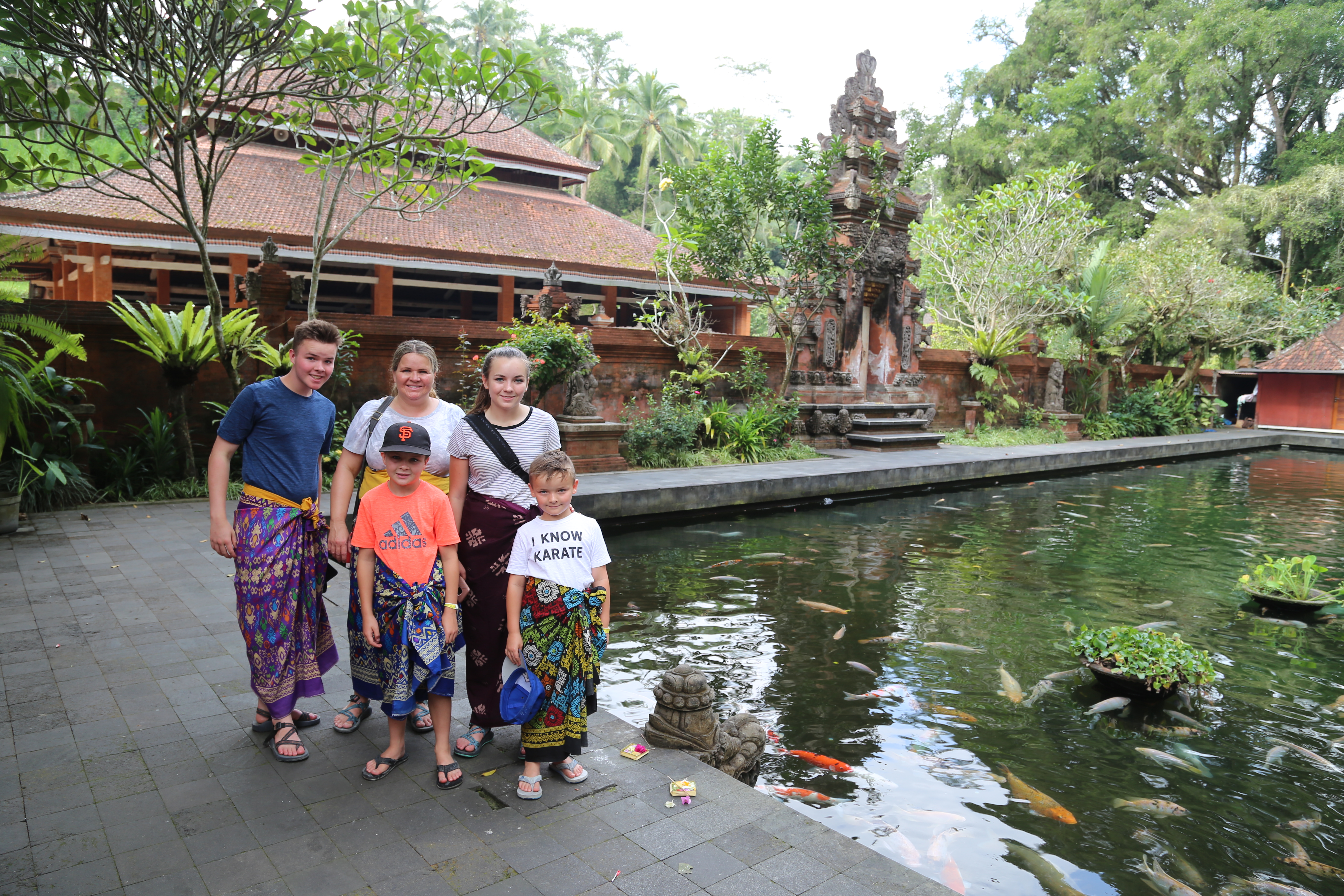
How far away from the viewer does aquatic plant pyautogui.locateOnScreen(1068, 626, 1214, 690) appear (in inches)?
169

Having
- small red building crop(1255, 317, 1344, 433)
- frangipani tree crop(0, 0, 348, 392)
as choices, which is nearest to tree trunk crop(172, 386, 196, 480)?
frangipani tree crop(0, 0, 348, 392)

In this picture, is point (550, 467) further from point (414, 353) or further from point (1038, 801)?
point (1038, 801)

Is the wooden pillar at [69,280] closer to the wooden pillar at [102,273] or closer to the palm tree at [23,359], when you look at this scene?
the wooden pillar at [102,273]

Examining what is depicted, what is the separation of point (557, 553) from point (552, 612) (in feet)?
0.64

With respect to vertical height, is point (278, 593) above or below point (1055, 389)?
below

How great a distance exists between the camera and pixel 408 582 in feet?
9.34

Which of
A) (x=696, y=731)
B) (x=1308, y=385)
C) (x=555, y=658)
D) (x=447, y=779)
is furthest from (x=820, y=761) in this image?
(x=1308, y=385)

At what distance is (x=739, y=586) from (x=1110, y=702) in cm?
280

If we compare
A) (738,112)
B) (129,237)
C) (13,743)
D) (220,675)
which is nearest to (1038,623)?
(220,675)

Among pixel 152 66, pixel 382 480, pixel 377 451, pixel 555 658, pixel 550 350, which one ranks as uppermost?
pixel 152 66

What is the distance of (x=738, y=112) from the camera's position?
42438mm

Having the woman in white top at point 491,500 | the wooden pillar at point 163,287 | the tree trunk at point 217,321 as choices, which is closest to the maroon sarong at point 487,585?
the woman in white top at point 491,500

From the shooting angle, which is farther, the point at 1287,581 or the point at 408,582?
the point at 1287,581

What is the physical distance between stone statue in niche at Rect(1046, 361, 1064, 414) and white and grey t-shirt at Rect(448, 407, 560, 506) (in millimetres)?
17516
